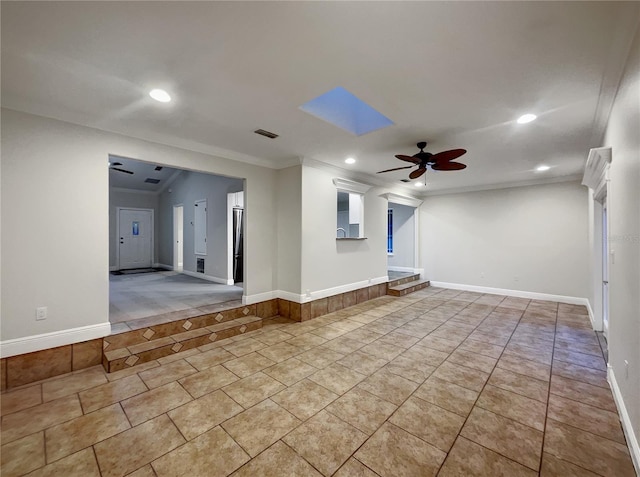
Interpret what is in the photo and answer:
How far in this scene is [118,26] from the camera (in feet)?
5.42

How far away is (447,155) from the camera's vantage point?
3275 millimetres

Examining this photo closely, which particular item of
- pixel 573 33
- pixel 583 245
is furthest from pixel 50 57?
pixel 583 245

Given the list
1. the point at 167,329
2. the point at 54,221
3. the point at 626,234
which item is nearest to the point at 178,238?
the point at 167,329

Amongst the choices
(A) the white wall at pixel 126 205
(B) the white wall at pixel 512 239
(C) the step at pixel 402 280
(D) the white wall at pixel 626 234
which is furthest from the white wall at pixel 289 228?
(A) the white wall at pixel 126 205

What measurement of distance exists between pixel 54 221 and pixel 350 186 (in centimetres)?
428

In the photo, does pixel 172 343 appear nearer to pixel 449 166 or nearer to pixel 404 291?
pixel 449 166

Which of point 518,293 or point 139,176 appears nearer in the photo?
point 518,293

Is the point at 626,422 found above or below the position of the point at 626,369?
below

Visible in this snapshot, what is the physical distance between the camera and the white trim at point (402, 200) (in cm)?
649

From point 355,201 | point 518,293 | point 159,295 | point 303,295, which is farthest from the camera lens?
point 518,293

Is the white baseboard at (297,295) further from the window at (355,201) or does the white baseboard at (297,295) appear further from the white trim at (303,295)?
the window at (355,201)

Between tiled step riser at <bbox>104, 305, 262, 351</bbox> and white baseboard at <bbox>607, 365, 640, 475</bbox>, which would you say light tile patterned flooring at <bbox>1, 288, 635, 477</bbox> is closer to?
white baseboard at <bbox>607, 365, 640, 475</bbox>

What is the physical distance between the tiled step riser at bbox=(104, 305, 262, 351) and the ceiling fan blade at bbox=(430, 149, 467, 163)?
3.53 m

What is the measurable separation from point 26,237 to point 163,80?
6.77 ft
